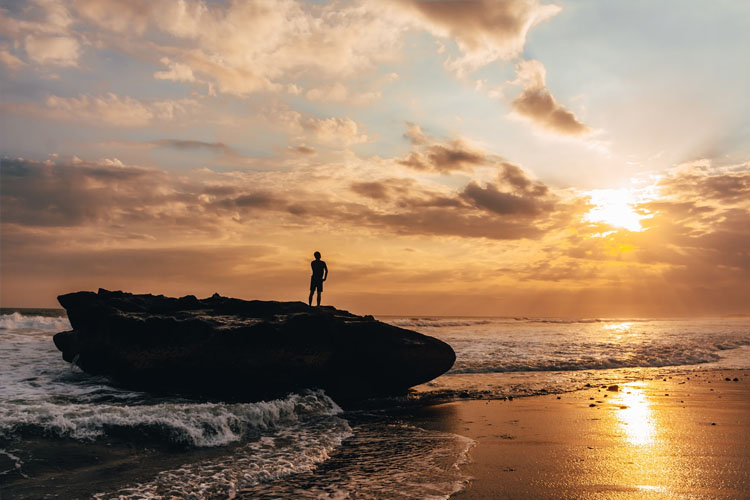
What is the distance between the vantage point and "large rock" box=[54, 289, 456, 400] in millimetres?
11656

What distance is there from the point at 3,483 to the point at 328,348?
7.22 m

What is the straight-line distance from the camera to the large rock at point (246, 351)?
11.7m

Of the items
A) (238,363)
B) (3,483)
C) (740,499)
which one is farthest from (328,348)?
(740,499)

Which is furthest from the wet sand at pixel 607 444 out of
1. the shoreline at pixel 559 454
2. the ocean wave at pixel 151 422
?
the ocean wave at pixel 151 422

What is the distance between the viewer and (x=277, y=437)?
28.8 feet

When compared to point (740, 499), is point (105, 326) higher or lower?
higher

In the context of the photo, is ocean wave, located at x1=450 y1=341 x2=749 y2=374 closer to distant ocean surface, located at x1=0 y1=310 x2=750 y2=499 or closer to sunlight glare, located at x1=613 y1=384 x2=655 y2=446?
distant ocean surface, located at x1=0 y1=310 x2=750 y2=499

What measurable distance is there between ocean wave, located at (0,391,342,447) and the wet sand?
139 inches

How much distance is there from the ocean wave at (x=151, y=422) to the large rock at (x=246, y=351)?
1852 millimetres

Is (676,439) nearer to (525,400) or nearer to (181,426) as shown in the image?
(525,400)

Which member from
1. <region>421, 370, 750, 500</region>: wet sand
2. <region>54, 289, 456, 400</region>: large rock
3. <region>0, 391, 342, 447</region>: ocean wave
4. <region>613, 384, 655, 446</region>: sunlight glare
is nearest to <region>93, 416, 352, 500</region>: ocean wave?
<region>0, 391, 342, 447</region>: ocean wave

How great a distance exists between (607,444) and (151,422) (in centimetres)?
760

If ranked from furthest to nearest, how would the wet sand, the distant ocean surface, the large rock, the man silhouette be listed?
the man silhouette
the large rock
the distant ocean surface
the wet sand

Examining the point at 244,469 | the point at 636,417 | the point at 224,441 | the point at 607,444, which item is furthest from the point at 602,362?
the point at 244,469
